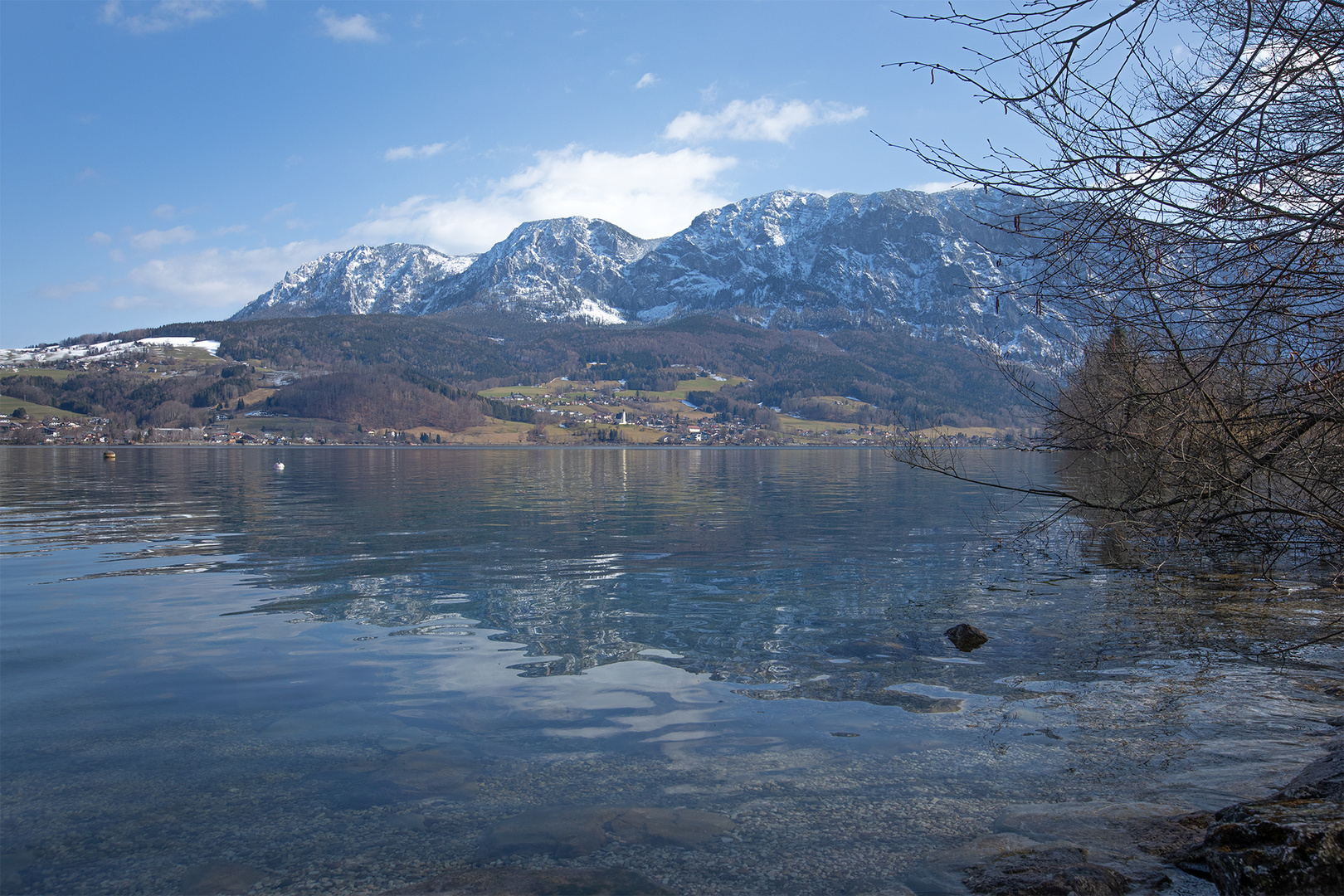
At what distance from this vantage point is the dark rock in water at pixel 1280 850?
509 centimetres

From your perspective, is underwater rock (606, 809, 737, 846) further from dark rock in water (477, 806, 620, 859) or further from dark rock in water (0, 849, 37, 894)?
dark rock in water (0, 849, 37, 894)

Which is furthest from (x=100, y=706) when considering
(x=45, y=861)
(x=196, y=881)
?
(x=196, y=881)

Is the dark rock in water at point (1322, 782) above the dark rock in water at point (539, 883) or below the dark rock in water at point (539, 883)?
above

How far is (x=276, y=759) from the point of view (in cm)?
902

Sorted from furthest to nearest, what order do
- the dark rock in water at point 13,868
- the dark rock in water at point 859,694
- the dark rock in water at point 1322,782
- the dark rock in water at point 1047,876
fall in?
the dark rock in water at point 859,694, the dark rock in water at point 1322,782, the dark rock in water at point 13,868, the dark rock in water at point 1047,876

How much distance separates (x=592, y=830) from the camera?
286 inches

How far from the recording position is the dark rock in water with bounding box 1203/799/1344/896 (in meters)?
5.09

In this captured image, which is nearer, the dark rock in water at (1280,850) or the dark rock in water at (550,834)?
the dark rock in water at (1280,850)

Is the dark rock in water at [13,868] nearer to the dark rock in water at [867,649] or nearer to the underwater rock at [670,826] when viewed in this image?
the underwater rock at [670,826]

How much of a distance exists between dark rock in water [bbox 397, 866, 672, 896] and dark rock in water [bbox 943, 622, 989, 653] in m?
8.94

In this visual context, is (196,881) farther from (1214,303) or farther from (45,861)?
(1214,303)

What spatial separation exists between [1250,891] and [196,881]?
774 centimetres

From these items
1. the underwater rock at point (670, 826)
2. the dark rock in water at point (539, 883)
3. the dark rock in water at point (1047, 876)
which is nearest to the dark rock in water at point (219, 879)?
the dark rock in water at point (539, 883)

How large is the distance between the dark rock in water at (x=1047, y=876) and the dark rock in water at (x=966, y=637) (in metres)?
7.52
